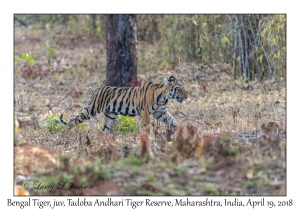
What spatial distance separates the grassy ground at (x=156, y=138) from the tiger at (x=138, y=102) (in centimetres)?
21

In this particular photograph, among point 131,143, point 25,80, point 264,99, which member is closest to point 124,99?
point 131,143

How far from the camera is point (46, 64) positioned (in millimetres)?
19094

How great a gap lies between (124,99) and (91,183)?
4721 millimetres

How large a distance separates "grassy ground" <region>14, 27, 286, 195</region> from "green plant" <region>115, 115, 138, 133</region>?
149 mm

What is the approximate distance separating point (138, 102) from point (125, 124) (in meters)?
0.45

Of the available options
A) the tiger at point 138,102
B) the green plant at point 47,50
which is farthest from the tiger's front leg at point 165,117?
the green plant at point 47,50

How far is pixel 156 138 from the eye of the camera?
9039 mm

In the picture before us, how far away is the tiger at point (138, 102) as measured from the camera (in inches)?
422

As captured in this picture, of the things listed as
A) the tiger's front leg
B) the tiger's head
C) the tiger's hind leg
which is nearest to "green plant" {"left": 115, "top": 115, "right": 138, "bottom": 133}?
the tiger's hind leg

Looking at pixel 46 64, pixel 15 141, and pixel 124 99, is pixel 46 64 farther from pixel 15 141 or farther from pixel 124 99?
pixel 15 141

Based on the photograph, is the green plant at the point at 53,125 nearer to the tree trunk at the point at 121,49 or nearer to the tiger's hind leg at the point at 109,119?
the tiger's hind leg at the point at 109,119

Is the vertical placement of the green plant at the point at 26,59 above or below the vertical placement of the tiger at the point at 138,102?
above

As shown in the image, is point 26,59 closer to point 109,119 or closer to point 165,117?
point 109,119

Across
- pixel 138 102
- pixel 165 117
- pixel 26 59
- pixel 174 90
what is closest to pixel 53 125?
pixel 138 102
